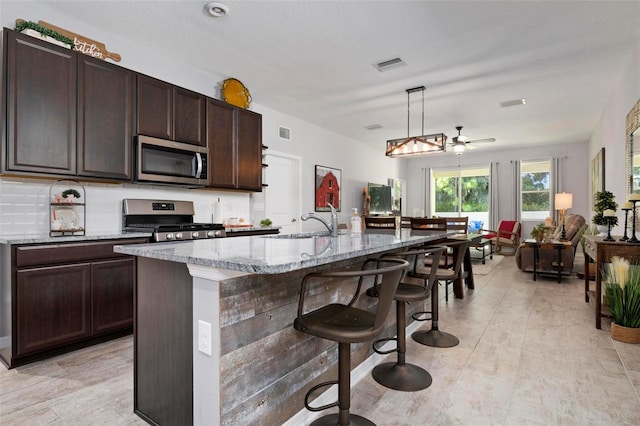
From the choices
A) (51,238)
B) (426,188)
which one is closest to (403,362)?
(51,238)

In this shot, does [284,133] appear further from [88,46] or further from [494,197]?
[494,197]

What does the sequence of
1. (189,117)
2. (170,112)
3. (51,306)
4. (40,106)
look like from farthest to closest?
1. (189,117)
2. (170,112)
3. (40,106)
4. (51,306)

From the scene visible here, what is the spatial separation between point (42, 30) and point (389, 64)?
3.21 m

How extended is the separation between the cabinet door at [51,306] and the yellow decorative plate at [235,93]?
2.51 m

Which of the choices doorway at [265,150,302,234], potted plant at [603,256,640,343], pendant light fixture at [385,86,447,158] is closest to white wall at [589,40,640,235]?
potted plant at [603,256,640,343]

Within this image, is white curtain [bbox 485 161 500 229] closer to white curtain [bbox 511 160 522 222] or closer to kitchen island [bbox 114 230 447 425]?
white curtain [bbox 511 160 522 222]

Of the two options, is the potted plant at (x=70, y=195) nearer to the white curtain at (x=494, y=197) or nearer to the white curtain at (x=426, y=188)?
the white curtain at (x=426, y=188)

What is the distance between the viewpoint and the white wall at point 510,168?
8039 millimetres

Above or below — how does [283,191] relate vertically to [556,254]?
above

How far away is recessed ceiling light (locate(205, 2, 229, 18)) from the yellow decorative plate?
1.28 metres

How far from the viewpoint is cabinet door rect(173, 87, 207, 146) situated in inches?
139

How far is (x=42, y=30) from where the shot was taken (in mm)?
2588

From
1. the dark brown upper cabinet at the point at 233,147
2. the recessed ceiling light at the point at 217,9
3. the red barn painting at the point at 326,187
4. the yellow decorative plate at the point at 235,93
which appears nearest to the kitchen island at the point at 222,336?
the recessed ceiling light at the point at 217,9

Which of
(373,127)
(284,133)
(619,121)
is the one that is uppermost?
(373,127)
